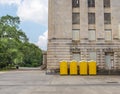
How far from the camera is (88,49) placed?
36.2 meters

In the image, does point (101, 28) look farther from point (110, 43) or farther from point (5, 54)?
point (5, 54)

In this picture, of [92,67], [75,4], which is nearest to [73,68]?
[92,67]

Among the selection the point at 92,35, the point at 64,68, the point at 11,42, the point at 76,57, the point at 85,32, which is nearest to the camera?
the point at 64,68

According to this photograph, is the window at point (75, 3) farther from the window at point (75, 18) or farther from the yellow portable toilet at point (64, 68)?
the yellow portable toilet at point (64, 68)

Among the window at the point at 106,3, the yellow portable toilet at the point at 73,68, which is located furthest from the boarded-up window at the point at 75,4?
the yellow portable toilet at the point at 73,68

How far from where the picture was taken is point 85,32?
121 ft

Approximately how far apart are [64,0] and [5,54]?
24520 mm

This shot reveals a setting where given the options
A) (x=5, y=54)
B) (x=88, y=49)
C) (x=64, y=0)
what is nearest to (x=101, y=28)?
(x=88, y=49)

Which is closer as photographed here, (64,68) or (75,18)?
(64,68)

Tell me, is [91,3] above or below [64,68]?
above

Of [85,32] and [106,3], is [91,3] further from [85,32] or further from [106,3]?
[85,32]

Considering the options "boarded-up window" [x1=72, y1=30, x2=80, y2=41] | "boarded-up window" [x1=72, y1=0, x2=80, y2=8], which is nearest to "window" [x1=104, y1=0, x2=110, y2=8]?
"boarded-up window" [x1=72, y1=0, x2=80, y2=8]

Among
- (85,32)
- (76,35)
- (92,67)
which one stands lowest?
(92,67)

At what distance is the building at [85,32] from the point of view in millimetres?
36062
